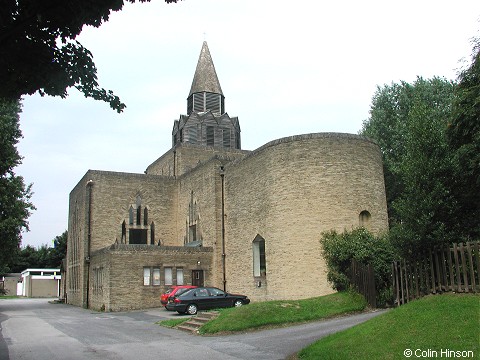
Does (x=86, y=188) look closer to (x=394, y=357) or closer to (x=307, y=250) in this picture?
(x=307, y=250)

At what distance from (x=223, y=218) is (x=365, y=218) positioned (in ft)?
34.2

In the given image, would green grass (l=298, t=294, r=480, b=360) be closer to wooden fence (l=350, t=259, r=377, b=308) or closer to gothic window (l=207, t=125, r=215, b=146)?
wooden fence (l=350, t=259, r=377, b=308)

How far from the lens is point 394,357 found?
945 cm

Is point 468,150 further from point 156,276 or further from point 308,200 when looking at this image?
point 156,276

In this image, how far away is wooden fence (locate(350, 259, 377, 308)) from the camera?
19.6m

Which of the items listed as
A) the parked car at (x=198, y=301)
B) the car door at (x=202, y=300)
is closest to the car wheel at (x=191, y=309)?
the parked car at (x=198, y=301)

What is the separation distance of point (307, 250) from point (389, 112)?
16.8 meters

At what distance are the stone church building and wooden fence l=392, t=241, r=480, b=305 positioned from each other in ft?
25.1

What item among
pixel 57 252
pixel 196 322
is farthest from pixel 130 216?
pixel 57 252

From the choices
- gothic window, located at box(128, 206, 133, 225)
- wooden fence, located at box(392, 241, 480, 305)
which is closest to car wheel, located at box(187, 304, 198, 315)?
wooden fence, located at box(392, 241, 480, 305)

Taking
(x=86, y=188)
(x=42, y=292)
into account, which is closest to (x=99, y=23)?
(x=86, y=188)

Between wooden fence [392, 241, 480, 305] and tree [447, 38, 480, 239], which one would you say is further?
tree [447, 38, 480, 239]

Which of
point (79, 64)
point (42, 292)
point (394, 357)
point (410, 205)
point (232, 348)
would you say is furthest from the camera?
point (42, 292)

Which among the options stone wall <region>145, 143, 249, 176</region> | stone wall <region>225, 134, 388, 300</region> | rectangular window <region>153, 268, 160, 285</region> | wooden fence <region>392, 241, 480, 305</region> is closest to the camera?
wooden fence <region>392, 241, 480, 305</region>
